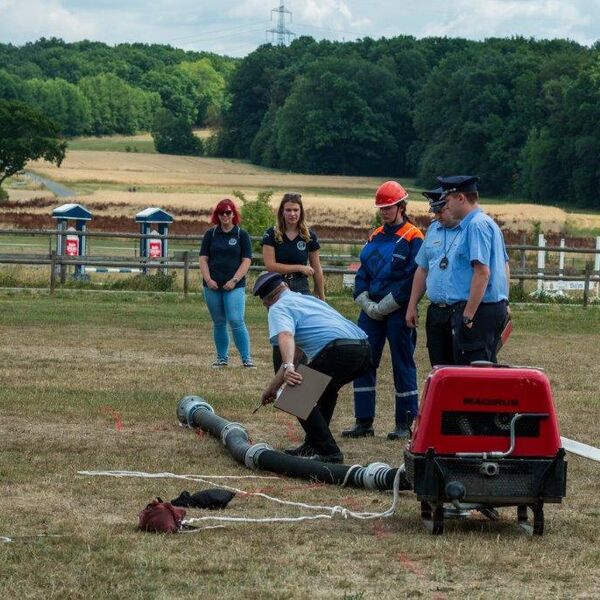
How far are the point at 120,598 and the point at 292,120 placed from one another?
408ft

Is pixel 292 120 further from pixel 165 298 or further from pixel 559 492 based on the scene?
pixel 559 492

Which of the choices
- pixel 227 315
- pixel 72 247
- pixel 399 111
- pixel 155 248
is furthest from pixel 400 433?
pixel 399 111

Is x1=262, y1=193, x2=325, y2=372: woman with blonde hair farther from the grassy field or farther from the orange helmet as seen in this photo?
the orange helmet

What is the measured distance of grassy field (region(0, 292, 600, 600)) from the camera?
5863mm

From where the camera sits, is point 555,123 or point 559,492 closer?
point 559,492

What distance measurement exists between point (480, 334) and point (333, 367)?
3.14 ft

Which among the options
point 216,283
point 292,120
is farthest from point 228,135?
point 216,283

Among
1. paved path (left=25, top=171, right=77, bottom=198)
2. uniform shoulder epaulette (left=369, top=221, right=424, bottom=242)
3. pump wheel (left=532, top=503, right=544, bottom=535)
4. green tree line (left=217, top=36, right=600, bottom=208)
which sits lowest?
paved path (left=25, top=171, right=77, bottom=198)

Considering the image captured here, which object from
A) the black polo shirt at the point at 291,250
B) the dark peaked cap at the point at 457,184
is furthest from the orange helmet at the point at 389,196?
the black polo shirt at the point at 291,250

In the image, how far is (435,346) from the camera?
348 inches

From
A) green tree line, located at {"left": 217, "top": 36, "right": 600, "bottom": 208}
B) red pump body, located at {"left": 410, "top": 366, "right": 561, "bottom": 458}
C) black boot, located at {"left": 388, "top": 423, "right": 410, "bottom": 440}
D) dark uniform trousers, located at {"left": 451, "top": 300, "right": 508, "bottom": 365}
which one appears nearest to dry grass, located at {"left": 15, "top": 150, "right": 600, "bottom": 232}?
green tree line, located at {"left": 217, "top": 36, "right": 600, "bottom": 208}

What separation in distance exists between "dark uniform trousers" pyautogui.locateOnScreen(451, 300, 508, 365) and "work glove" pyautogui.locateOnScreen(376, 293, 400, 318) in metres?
1.70

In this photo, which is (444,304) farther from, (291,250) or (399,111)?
(399,111)

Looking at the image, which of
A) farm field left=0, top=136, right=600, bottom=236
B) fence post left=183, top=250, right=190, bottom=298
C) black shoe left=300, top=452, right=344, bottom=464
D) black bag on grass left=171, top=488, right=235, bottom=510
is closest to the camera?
black bag on grass left=171, top=488, right=235, bottom=510
